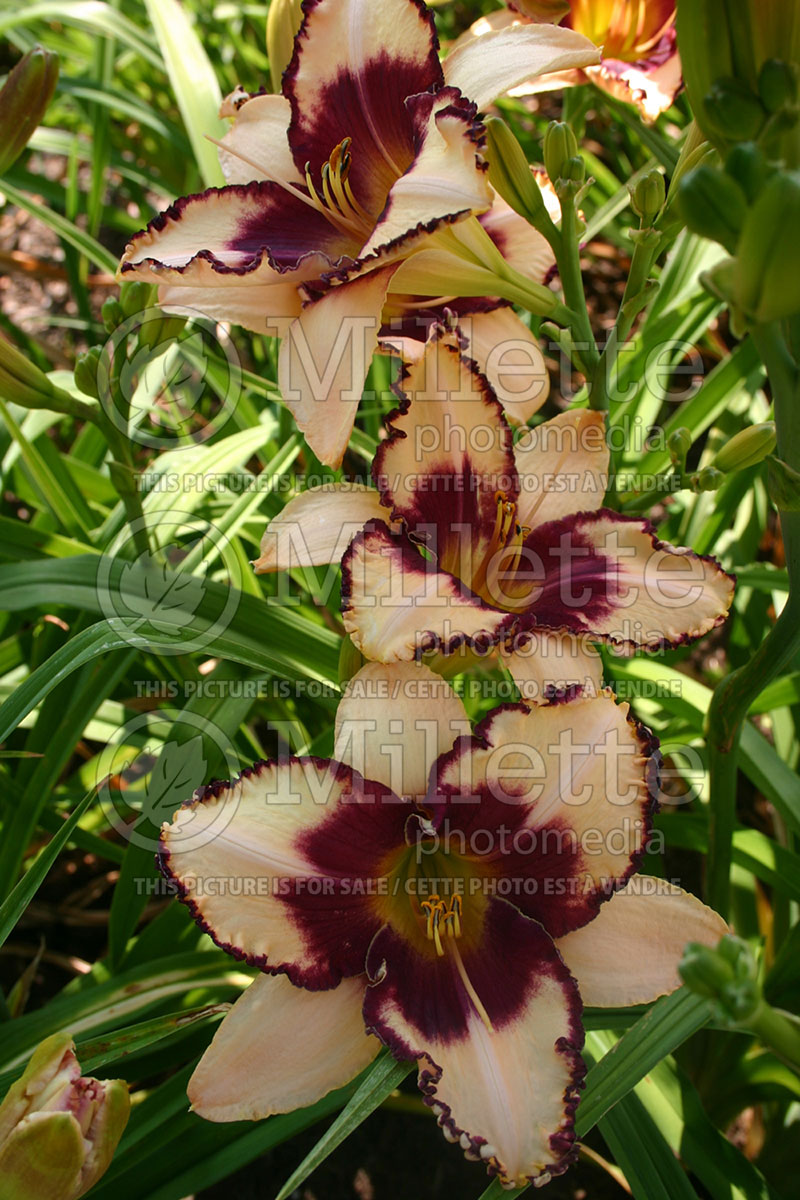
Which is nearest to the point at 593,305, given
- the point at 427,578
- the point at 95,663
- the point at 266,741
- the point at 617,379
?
the point at 617,379

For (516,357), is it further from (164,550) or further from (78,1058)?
(78,1058)

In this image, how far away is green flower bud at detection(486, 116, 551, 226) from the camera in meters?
0.83

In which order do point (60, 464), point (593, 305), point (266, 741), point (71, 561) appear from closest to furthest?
point (71, 561), point (60, 464), point (266, 741), point (593, 305)

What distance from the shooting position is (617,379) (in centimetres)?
140

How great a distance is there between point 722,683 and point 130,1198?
30.7 inches

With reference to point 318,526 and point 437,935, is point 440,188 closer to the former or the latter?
point 318,526

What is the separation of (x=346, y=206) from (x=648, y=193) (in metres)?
0.27

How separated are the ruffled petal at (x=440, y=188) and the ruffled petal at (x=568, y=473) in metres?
0.24

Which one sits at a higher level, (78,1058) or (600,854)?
(600,854)

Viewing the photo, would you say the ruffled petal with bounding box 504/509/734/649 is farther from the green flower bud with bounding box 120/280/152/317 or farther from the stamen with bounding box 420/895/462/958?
the green flower bud with bounding box 120/280/152/317

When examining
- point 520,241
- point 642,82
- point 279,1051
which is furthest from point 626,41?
point 279,1051

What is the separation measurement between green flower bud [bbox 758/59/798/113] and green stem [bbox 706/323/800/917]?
0.13 m

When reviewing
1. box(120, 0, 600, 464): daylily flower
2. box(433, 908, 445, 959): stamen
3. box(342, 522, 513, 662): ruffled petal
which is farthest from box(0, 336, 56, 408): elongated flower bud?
box(433, 908, 445, 959): stamen

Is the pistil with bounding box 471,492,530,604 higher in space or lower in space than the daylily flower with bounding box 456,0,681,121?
lower
